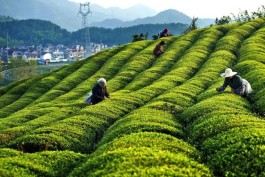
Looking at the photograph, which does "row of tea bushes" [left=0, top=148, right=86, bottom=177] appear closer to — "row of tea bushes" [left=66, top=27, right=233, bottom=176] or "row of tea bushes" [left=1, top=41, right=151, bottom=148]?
"row of tea bushes" [left=66, top=27, right=233, bottom=176]

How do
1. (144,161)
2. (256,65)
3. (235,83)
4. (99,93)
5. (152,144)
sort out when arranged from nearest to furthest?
(144,161) < (152,144) < (235,83) < (99,93) < (256,65)

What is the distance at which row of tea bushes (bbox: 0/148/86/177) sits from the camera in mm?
14695

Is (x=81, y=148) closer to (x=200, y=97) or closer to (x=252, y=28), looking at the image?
(x=200, y=97)

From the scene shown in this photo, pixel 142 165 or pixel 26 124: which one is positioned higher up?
pixel 142 165

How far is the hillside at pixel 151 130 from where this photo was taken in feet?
46.3

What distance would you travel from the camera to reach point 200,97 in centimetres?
3112

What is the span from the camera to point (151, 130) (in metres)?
20.3

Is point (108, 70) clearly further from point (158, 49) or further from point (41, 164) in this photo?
point (41, 164)

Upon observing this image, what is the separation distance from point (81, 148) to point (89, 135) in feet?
6.59

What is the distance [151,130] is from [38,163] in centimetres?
610

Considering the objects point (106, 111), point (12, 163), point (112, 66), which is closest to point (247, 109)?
point (106, 111)

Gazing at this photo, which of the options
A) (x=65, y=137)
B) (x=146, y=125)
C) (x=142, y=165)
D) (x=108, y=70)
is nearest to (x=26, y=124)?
(x=65, y=137)

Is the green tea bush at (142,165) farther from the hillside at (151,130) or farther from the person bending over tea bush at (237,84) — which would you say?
the person bending over tea bush at (237,84)

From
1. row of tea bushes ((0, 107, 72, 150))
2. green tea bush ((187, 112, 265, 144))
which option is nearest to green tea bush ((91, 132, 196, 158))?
green tea bush ((187, 112, 265, 144))
